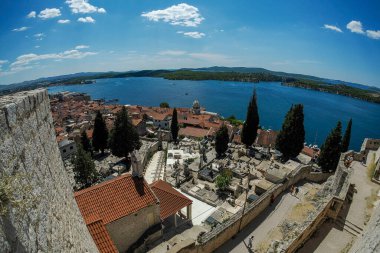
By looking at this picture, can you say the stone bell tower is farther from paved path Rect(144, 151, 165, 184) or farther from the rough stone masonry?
Answer: paved path Rect(144, 151, 165, 184)

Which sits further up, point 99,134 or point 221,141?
point 99,134

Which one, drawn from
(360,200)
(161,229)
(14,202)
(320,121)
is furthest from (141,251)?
(320,121)

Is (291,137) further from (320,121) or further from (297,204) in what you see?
(320,121)

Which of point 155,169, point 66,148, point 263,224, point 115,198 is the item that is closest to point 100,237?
point 115,198

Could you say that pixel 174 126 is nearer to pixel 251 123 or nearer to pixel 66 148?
pixel 251 123

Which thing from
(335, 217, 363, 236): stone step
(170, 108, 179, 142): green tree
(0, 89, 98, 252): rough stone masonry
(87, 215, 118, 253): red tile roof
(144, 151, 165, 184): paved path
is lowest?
(144, 151, 165, 184): paved path

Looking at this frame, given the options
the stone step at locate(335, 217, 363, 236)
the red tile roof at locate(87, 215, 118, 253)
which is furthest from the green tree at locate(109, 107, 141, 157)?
the stone step at locate(335, 217, 363, 236)
